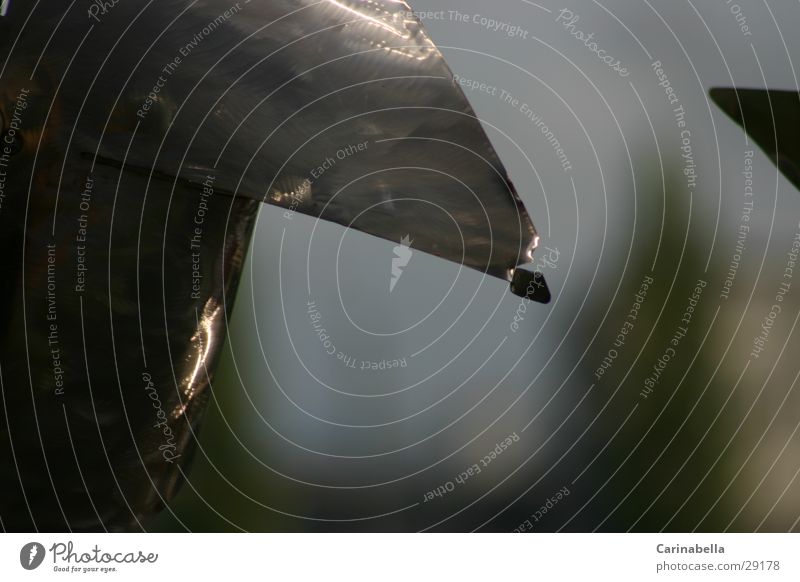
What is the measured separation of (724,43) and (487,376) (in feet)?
1.28

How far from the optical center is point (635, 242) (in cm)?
56

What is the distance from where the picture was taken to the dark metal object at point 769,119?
0.58 meters

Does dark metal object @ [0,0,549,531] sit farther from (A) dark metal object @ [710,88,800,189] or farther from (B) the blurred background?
(A) dark metal object @ [710,88,800,189]

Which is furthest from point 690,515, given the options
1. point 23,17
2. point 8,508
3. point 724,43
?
point 23,17

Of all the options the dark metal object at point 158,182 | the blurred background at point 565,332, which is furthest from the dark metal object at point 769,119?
the dark metal object at point 158,182

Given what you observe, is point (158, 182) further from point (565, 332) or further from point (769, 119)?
point (769, 119)

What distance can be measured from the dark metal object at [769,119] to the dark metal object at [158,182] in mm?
257

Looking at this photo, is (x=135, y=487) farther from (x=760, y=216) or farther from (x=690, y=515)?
(x=760, y=216)

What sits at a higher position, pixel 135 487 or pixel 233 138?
pixel 233 138
